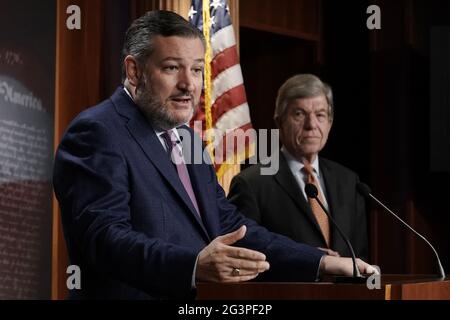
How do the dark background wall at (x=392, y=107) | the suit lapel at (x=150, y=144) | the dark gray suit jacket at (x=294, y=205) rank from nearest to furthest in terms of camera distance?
the suit lapel at (x=150, y=144)
the dark gray suit jacket at (x=294, y=205)
the dark background wall at (x=392, y=107)

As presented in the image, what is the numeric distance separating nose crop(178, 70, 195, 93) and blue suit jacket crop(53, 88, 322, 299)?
0.17m

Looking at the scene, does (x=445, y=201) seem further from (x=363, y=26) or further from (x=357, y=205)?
(x=357, y=205)

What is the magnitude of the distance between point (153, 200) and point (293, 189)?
5.38 feet

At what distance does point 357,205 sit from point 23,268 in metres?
1.72

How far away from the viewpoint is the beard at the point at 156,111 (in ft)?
9.39

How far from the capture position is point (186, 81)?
9.38 ft

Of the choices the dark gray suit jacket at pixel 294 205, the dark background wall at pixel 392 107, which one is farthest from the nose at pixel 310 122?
the dark background wall at pixel 392 107

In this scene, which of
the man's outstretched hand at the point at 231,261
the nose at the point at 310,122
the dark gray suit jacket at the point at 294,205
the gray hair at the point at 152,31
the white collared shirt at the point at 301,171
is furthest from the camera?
the nose at the point at 310,122

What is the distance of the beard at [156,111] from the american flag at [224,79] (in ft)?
6.17

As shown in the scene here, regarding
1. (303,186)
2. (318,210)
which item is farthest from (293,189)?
(318,210)

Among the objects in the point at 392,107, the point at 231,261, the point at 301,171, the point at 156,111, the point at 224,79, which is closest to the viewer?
the point at 231,261

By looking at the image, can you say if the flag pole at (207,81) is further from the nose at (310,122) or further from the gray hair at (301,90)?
the nose at (310,122)

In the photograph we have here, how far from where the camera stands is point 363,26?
267 inches

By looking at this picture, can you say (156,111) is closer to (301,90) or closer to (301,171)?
(301,171)
